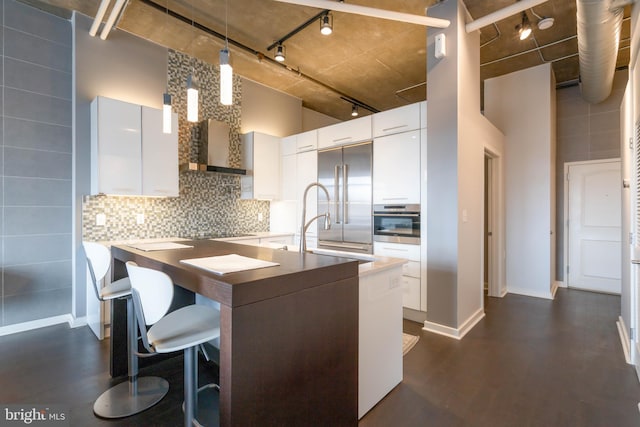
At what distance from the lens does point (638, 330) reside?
2.10 meters

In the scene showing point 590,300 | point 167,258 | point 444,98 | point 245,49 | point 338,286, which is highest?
point 245,49

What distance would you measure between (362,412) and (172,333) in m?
1.16

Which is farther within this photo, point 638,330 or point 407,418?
point 638,330

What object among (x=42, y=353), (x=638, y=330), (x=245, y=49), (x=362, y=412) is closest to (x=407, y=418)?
(x=362, y=412)

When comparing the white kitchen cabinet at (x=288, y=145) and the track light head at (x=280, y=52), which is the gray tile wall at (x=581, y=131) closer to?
the white kitchen cabinet at (x=288, y=145)

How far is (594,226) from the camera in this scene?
14.7ft

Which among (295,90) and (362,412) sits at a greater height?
(295,90)

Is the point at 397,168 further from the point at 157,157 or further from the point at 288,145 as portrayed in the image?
the point at 157,157

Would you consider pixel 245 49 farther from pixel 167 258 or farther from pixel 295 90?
pixel 167 258

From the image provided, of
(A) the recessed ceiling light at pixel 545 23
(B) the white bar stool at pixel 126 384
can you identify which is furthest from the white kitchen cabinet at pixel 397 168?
(B) the white bar stool at pixel 126 384

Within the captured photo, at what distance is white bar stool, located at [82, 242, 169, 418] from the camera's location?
1784 millimetres

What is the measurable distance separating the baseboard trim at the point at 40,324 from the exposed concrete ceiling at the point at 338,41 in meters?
3.14

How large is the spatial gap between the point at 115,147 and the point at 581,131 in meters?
6.33

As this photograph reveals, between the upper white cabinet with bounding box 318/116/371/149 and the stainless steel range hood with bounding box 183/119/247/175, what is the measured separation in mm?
1239
